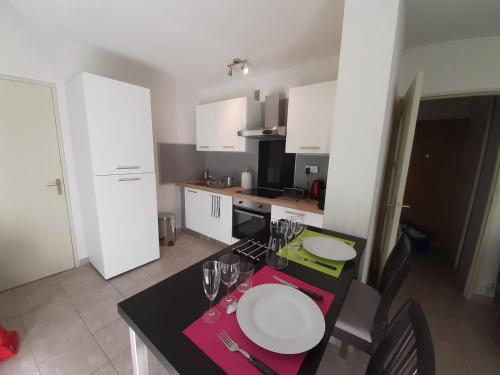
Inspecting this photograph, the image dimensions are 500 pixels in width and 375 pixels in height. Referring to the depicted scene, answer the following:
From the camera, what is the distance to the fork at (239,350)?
49cm

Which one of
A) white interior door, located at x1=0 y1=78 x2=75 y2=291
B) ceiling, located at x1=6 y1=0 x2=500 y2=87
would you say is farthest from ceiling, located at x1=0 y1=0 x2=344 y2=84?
white interior door, located at x1=0 y1=78 x2=75 y2=291

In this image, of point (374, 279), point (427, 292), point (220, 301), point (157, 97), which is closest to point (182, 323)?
point (220, 301)

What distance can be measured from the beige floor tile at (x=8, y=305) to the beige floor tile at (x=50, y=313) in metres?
0.12

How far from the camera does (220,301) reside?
0.72m

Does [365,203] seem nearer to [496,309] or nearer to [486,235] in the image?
[486,235]

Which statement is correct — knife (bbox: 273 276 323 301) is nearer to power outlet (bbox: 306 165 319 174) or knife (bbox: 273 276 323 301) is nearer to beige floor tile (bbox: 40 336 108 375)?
beige floor tile (bbox: 40 336 108 375)

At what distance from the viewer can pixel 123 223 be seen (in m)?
2.06

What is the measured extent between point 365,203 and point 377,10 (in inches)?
46.8

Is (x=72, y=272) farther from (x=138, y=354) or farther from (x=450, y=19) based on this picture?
(x=450, y=19)

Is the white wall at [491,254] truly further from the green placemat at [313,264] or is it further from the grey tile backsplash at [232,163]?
the grey tile backsplash at [232,163]

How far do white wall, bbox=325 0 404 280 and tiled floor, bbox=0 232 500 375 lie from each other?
3.01ft

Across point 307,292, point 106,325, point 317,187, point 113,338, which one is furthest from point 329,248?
point 106,325

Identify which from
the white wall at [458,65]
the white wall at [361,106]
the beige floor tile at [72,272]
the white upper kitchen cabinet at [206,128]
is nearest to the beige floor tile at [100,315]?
the beige floor tile at [72,272]

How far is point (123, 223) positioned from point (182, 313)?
1.78m
